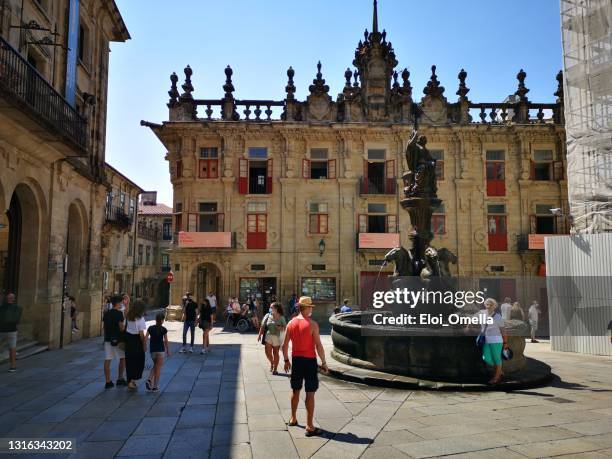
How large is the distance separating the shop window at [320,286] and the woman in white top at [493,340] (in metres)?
18.5

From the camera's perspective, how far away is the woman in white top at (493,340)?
8023 mm

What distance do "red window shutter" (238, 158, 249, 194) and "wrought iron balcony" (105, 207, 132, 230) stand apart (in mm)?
9466

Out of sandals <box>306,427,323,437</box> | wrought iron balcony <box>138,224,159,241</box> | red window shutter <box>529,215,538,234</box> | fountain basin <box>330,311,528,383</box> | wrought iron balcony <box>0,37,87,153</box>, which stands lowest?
sandals <box>306,427,323,437</box>

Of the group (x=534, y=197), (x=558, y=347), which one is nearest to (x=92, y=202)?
(x=558, y=347)

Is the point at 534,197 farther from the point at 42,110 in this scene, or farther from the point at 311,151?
the point at 42,110

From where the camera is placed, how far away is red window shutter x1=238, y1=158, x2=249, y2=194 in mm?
26672

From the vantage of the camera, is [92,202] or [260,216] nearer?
[92,202]

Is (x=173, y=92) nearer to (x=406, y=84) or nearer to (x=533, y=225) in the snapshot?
(x=406, y=84)

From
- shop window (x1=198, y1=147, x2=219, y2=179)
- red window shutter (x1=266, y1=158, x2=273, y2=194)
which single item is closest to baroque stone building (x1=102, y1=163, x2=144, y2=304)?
shop window (x1=198, y1=147, x2=219, y2=179)

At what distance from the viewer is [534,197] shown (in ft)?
90.2

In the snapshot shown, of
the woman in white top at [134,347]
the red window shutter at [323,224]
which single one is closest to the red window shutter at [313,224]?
the red window shutter at [323,224]

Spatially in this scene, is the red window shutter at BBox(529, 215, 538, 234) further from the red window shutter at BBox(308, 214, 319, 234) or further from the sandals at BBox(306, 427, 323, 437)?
the sandals at BBox(306, 427, 323, 437)

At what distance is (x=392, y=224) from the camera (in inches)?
1062

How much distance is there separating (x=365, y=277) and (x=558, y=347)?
13427 mm
